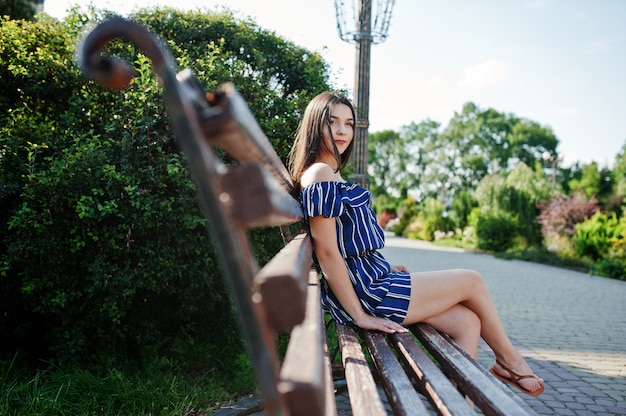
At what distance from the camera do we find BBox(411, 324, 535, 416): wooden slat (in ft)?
4.49

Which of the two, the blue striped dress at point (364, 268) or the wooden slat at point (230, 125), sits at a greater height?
the wooden slat at point (230, 125)

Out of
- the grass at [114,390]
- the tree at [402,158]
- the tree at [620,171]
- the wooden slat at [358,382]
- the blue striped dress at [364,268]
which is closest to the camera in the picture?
the wooden slat at [358,382]

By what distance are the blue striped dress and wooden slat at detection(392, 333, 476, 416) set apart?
193 mm

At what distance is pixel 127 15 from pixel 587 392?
471cm

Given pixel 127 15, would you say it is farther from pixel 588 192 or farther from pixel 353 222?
pixel 588 192

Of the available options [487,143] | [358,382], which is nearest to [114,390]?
[358,382]

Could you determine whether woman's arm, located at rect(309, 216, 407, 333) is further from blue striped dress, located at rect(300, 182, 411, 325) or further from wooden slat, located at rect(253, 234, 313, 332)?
wooden slat, located at rect(253, 234, 313, 332)

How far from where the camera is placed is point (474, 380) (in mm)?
1588

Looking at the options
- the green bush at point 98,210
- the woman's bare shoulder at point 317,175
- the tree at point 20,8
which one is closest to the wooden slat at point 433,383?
the woman's bare shoulder at point 317,175

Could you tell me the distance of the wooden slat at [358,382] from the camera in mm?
1335

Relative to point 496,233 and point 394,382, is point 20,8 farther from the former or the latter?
point 496,233

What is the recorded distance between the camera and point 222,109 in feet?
3.07

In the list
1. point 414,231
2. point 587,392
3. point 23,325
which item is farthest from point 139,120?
point 414,231

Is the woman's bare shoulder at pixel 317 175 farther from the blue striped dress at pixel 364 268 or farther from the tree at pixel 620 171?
the tree at pixel 620 171
